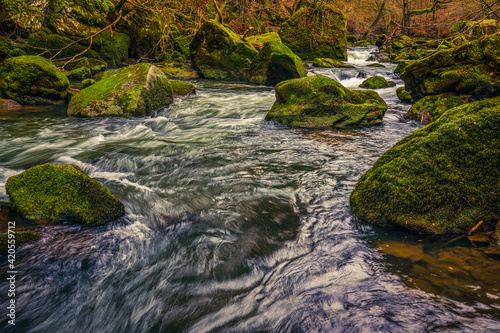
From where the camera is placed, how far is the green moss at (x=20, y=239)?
2709mm

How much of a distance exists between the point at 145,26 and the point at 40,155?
13.1m

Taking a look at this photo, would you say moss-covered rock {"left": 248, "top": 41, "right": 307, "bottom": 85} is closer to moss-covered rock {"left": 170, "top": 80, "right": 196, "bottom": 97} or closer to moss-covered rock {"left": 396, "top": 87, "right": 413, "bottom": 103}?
moss-covered rock {"left": 170, "top": 80, "right": 196, "bottom": 97}

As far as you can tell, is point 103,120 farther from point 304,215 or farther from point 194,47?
point 194,47

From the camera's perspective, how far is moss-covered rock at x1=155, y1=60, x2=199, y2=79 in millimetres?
14523

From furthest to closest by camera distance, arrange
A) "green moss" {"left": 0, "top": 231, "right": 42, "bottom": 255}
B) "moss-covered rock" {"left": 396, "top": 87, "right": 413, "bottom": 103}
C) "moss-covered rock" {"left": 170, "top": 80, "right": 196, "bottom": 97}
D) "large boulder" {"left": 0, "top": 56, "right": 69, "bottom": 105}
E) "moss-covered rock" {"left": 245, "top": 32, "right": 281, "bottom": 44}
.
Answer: "moss-covered rock" {"left": 245, "top": 32, "right": 281, "bottom": 44} → "moss-covered rock" {"left": 170, "top": 80, "right": 196, "bottom": 97} → "moss-covered rock" {"left": 396, "top": 87, "right": 413, "bottom": 103} → "large boulder" {"left": 0, "top": 56, "right": 69, "bottom": 105} → "green moss" {"left": 0, "top": 231, "right": 42, "bottom": 255}

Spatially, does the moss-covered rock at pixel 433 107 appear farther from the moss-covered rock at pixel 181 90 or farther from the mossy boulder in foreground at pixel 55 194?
the mossy boulder in foreground at pixel 55 194

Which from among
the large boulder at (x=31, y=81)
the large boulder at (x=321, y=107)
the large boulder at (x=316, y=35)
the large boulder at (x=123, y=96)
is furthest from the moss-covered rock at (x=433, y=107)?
the large boulder at (x=316, y=35)

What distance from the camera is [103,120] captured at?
7.55 m

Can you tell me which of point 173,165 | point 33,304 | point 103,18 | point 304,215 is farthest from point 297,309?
point 103,18

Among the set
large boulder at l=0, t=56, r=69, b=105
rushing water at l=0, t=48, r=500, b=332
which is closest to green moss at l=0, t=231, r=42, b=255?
rushing water at l=0, t=48, r=500, b=332

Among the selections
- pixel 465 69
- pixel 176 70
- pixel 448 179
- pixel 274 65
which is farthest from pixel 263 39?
pixel 448 179

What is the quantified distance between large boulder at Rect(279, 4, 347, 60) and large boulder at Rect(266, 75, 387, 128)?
12233 millimetres

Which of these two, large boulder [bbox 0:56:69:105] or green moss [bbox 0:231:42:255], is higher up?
large boulder [bbox 0:56:69:105]

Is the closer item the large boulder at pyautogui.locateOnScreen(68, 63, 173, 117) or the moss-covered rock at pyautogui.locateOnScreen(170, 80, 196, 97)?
the large boulder at pyautogui.locateOnScreen(68, 63, 173, 117)
